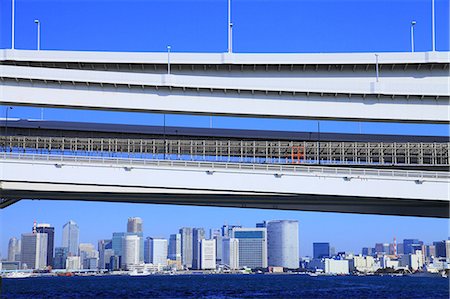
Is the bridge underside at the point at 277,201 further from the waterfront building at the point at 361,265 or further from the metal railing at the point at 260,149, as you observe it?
the waterfront building at the point at 361,265

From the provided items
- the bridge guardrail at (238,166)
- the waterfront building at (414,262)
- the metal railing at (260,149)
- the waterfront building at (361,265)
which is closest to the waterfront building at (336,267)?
the waterfront building at (361,265)

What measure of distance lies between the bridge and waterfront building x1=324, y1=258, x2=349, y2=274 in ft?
481

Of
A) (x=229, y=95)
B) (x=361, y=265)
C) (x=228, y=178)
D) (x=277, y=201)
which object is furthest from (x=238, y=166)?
(x=361, y=265)

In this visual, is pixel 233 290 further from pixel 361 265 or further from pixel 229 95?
pixel 361 265

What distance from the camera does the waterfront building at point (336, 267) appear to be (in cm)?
19099

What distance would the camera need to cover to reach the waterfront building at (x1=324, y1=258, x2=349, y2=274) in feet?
627

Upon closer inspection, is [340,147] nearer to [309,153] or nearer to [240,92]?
[309,153]

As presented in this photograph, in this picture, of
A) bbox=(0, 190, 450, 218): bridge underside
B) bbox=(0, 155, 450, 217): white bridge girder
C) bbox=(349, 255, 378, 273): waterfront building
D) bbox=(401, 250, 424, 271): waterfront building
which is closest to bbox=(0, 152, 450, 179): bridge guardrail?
bbox=(0, 155, 450, 217): white bridge girder

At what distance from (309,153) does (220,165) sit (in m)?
12.7

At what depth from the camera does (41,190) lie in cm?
3828

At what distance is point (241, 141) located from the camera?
48094 mm

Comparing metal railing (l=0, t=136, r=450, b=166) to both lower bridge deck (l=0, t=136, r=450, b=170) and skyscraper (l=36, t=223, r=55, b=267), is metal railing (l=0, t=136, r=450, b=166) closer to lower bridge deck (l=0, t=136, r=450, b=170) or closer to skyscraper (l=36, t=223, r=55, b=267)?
lower bridge deck (l=0, t=136, r=450, b=170)

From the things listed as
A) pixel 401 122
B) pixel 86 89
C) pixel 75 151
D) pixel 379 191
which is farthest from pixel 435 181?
pixel 75 151

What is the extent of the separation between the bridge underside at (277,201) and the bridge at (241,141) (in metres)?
0.09
